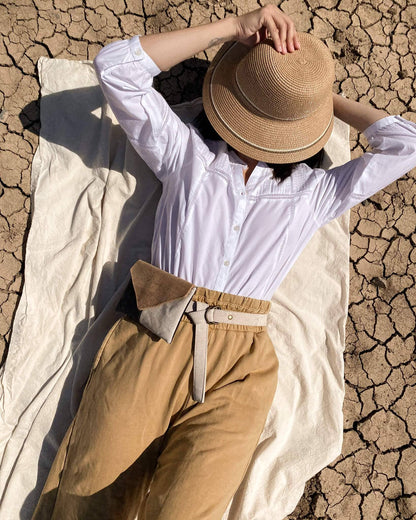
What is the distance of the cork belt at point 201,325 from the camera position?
6.68 feet

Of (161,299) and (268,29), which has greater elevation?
(268,29)

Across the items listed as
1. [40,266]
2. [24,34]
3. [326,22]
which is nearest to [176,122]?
[40,266]

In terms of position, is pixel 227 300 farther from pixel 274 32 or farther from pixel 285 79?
pixel 274 32

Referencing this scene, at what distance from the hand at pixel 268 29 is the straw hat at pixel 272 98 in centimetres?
3

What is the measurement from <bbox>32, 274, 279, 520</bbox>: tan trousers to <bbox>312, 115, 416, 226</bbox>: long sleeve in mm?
537

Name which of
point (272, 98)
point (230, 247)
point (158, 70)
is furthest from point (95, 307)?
point (272, 98)

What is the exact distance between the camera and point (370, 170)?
2174 millimetres

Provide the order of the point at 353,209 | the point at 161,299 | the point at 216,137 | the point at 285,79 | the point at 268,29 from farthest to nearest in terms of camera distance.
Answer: the point at 353,209 → the point at 216,137 → the point at 161,299 → the point at 268,29 → the point at 285,79

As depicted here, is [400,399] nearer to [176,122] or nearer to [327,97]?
[327,97]

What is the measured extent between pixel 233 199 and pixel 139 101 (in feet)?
1.81

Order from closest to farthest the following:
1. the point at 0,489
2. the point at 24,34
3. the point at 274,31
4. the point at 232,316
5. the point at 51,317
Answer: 1. the point at 274,31
2. the point at 232,316
3. the point at 0,489
4. the point at 51,317
5. the point at 24,34

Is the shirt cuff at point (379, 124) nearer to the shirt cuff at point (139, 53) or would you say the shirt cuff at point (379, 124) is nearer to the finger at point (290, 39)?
the finger at point (290, 39)

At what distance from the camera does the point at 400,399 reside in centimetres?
270

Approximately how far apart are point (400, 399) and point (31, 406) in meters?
1.90
